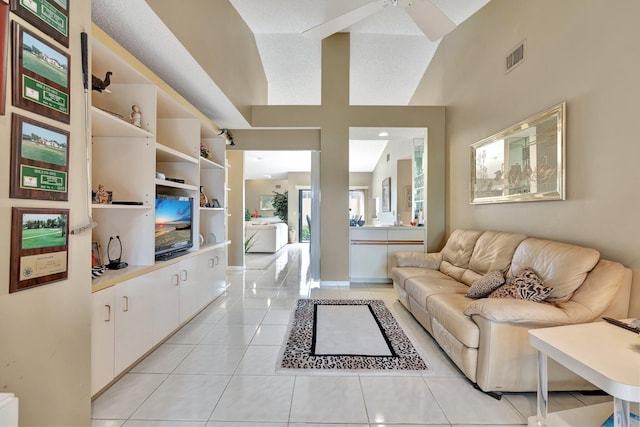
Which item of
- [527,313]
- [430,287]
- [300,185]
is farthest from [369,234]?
[300,185]

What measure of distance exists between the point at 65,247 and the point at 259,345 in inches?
63.7

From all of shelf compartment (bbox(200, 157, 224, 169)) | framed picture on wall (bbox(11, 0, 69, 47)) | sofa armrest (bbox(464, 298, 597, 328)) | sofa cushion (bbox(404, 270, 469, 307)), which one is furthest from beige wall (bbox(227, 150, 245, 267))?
sofa armrest (bbox(464, 298, 597, 328))

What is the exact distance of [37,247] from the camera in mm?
1152

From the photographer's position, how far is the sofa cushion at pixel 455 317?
179 cm

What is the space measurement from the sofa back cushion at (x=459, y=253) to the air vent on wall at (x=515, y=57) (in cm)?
173

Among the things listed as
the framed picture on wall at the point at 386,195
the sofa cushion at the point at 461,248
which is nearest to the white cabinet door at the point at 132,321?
the sofa cushion at the point at 461,248

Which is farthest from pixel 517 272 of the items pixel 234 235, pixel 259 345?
pixel 234 235

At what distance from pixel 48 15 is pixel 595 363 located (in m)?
2.75

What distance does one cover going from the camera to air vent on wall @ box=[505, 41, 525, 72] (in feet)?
8.50

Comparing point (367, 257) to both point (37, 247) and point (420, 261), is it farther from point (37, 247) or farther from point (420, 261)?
point (37, 247)

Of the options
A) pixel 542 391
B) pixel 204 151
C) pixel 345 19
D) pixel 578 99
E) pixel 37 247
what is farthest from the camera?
pixel 204 151

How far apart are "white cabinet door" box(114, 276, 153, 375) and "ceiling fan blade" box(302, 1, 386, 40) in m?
2.87

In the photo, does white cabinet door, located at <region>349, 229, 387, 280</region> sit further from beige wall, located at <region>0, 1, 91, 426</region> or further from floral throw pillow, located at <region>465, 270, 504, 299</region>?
beige wall, located at <region>0, 1, 91, 426</region>

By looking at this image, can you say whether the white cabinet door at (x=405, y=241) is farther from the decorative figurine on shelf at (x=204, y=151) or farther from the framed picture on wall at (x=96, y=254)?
the framed picture on wall at (x=96, y=254)
